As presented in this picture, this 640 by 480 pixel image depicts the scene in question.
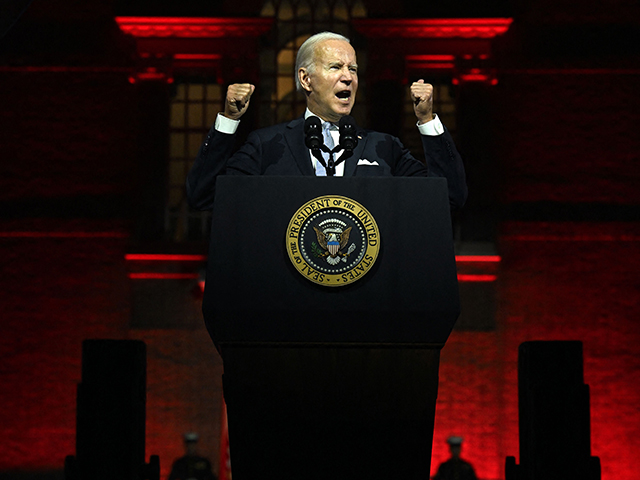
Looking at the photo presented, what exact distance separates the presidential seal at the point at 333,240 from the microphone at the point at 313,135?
10.2 inches

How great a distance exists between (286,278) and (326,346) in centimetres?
22

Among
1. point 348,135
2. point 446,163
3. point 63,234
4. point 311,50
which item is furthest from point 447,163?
point 63,234

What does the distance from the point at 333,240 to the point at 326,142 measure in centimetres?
63

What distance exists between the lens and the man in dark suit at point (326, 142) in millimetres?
3025

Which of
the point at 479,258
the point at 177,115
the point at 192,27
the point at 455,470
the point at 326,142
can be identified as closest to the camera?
the point at 326,142

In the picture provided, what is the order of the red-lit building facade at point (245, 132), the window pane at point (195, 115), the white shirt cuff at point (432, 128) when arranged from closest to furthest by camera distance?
the white shirt cuff at point (432, 128), the red-lit building facade at point (245, 132), the window pane at point (195, 115)

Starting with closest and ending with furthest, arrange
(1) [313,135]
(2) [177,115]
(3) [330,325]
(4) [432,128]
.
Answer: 1. (3) [330,325]
2. (1) [313,135]
3. (4) [432,128]
4. (2) [177,115]

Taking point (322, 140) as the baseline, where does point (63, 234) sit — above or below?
above

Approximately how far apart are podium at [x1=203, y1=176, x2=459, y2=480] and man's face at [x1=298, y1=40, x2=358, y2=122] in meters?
0.53

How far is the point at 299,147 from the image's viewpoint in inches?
122

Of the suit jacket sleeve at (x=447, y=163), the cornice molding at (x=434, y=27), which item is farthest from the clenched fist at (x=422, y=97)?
the cornice molding at (x=434, y=27)

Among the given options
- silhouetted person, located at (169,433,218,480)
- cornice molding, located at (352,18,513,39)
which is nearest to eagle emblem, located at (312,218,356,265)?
silhouetted person, located at (169,433,218,480)

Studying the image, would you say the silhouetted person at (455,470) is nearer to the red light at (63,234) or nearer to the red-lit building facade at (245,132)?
the red-lit building facade at (245,132)

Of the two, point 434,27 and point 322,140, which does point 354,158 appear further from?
point 434,27
